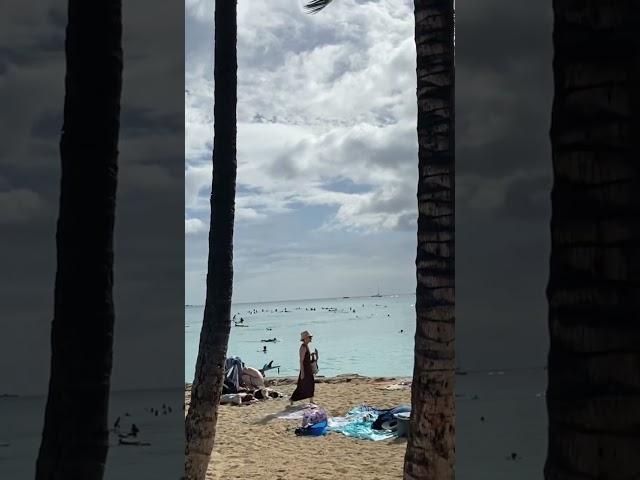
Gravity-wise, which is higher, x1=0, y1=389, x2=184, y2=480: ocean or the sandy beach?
x1=0, y1=389, x2=184, y2=480: ocean

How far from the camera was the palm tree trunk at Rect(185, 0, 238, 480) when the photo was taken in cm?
726

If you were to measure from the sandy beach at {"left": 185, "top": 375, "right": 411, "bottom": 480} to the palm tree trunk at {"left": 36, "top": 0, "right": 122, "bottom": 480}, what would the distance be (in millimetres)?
7132

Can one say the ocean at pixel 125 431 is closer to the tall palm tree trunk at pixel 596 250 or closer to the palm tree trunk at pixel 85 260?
the palm tree trunk at pixel 85 260

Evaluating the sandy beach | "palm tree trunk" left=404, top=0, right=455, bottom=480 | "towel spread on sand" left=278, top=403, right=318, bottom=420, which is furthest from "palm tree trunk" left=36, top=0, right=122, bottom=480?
"towel spread on sand" left=278, top=403, right=318, bottom=420

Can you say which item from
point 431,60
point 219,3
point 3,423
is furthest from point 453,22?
point 3,423

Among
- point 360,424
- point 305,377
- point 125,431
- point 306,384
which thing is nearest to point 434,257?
point 125,431

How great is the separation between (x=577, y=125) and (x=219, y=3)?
6623 millimetres

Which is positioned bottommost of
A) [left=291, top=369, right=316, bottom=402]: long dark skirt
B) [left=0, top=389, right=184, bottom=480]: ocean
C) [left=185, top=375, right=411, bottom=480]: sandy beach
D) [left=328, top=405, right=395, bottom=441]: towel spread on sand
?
[left=185, top=375, right=411, bottom=480]: sandy beach

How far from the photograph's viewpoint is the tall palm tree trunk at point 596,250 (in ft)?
6.62

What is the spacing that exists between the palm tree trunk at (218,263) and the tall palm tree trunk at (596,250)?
558 cm

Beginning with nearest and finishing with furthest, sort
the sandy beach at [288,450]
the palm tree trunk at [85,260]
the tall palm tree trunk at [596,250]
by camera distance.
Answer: the tall palm tree trunk at [596,250]
the palm tree trunk at [85,260]
the sandy beach at [288,450]

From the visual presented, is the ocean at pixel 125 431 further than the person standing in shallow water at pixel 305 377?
No

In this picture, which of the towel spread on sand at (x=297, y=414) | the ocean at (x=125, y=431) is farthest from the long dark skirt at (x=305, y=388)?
the ocean at (x=125, y=431)

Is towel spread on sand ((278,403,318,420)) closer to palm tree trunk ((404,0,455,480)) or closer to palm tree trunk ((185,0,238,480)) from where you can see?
palm tree trunk ((185,0,238,480))
